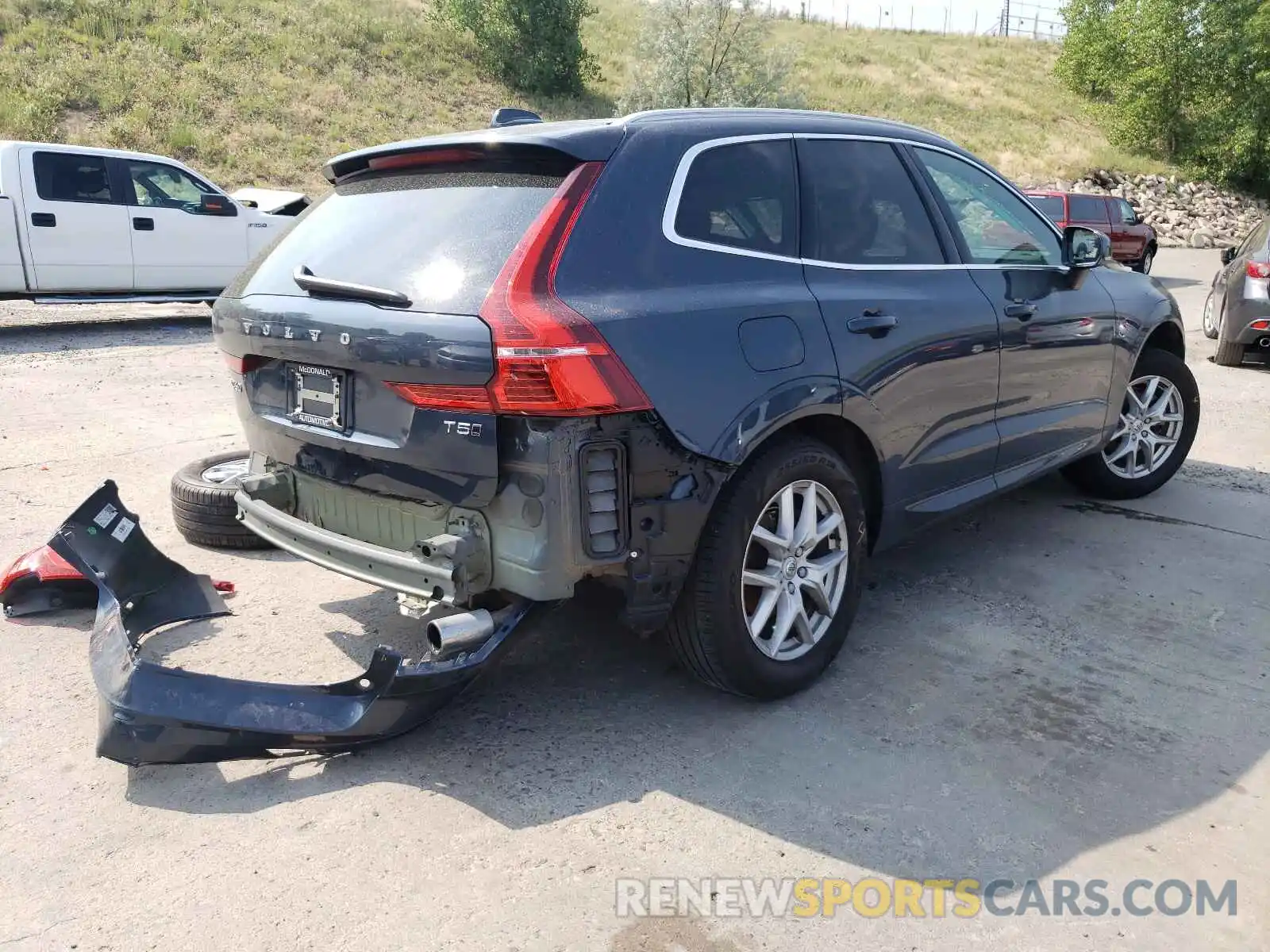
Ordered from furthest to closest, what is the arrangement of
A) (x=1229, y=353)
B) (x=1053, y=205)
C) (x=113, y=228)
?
(x=1053, y=205) → (x=113, y=228) → (x=1229, y=353)

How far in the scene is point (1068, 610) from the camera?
4352 millimetres

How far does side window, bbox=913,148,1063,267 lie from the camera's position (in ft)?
14.1

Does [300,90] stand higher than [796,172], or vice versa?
[300,90]

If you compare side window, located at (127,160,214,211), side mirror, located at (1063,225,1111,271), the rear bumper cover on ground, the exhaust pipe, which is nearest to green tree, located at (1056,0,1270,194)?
side window, located at (127,160,214,211)

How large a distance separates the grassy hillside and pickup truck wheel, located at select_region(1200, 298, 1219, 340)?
20.1 metres

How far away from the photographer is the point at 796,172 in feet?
12.0

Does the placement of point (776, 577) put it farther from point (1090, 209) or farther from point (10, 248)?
point (1090, 209)

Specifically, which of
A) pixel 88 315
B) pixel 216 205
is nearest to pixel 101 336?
pixel 88 315

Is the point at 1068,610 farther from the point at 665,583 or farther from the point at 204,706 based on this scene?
the point at 204,706

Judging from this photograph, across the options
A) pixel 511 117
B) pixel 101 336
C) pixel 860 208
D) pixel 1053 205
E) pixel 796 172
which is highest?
pixel 511 117

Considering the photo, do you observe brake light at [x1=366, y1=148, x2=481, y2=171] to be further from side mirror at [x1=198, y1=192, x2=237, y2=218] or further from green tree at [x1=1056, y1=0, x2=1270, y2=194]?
green tree at [x1=1056, y1=0, x2=1270, y2=194]

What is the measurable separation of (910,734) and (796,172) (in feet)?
6.40

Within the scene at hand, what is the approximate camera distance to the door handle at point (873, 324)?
11.7 feet

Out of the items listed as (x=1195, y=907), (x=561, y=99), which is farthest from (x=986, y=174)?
(x=561, y=99)
